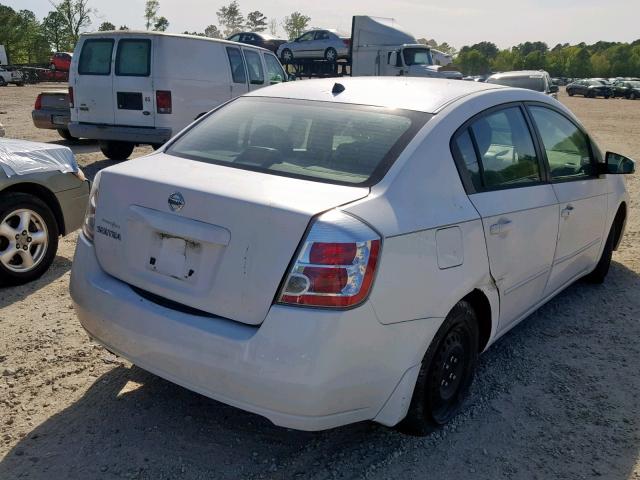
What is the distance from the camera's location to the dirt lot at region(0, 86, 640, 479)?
266 cm

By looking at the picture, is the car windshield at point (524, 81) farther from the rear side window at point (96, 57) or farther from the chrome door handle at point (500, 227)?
the chrome door handle at point (500, 227)

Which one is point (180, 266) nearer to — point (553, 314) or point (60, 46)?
point (553, 314)

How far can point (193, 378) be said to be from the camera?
246cm

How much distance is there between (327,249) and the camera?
227 centimetres

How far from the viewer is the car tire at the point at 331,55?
27.5m

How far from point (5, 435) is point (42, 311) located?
4.94 feet

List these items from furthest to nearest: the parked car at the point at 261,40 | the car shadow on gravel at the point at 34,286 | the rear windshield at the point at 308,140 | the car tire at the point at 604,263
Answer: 1. the parked car at the point at 261,40
2. the car tire at the point at 604,263
3. the car shadow on gravel at the point at 34,286
4. the rear windshield at the point at 308,140

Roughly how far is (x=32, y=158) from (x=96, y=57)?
565cm

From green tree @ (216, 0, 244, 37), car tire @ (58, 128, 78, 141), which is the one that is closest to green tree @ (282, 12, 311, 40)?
green tree @ (216, 0, 244, 37)

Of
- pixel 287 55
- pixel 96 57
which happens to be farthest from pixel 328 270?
pixel 287 55

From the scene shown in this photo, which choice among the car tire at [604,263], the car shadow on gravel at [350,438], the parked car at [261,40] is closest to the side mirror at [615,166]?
the car tire at [604,263]

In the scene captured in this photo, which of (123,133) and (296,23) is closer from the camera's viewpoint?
(123,133)

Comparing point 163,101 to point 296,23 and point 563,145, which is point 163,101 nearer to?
point 563,145

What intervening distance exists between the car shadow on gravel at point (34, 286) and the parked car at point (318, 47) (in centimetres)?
2349
